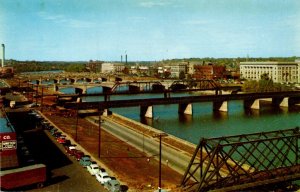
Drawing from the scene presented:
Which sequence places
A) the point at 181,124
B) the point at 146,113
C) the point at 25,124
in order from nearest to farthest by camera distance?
the point at 25,124, the point at 181,124, the point at 146,113

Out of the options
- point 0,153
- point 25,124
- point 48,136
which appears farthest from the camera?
point 25,124

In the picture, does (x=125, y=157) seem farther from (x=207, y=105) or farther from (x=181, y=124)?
(x=207, y=105)

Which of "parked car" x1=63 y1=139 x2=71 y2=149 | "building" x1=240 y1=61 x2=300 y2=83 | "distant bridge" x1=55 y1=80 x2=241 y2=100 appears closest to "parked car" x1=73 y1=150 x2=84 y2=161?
"parked car" x1=63 y1=139 x2=71 y2=149

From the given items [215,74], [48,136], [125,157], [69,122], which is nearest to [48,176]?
[125,157]

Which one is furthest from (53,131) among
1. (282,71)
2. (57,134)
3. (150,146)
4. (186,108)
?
(282,71)

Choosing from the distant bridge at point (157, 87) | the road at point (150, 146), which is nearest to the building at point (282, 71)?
the distant bridge at point (157, 87)

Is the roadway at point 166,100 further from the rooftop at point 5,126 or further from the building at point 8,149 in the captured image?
the building at point 8,149
